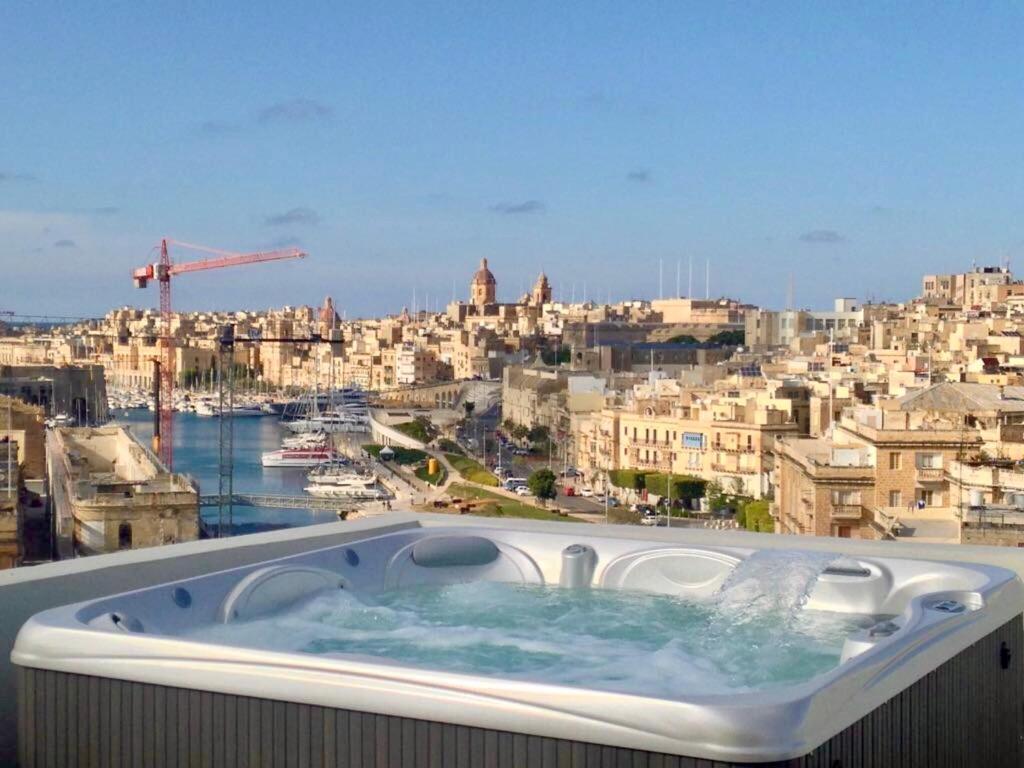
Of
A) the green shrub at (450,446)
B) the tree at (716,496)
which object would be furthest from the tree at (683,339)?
the tree at (716,496)

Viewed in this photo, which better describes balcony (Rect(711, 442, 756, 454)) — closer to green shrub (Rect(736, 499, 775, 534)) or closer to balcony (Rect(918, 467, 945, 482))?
green shrub (Rect(736, 499, 775, 534))

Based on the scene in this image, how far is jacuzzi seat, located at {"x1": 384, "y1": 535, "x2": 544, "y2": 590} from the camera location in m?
5.02

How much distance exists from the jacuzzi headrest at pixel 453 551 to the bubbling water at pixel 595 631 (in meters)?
0.13

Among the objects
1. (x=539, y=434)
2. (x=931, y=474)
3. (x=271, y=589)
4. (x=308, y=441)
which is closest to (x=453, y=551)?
(x=271, y=589)

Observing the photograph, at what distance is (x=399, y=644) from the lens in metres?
4.07

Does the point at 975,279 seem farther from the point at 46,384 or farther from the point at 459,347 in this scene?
the point at 46,384

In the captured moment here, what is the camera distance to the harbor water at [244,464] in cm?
2928

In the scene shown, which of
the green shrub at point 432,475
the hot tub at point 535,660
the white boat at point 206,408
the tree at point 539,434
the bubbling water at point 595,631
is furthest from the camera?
the white boat at point 206,408

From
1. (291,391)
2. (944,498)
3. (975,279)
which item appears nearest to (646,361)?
(975,279)

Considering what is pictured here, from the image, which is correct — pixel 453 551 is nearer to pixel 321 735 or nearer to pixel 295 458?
pixel 321 735

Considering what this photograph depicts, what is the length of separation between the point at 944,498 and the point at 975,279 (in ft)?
153

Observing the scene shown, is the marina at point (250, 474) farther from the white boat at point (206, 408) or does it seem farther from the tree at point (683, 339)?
the tree at point (683, 339)

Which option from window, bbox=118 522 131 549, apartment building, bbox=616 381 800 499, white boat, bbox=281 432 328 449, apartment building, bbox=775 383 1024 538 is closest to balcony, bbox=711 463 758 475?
apartment building, bbox=616 381 800 499

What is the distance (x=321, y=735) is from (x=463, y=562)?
2.31 m
